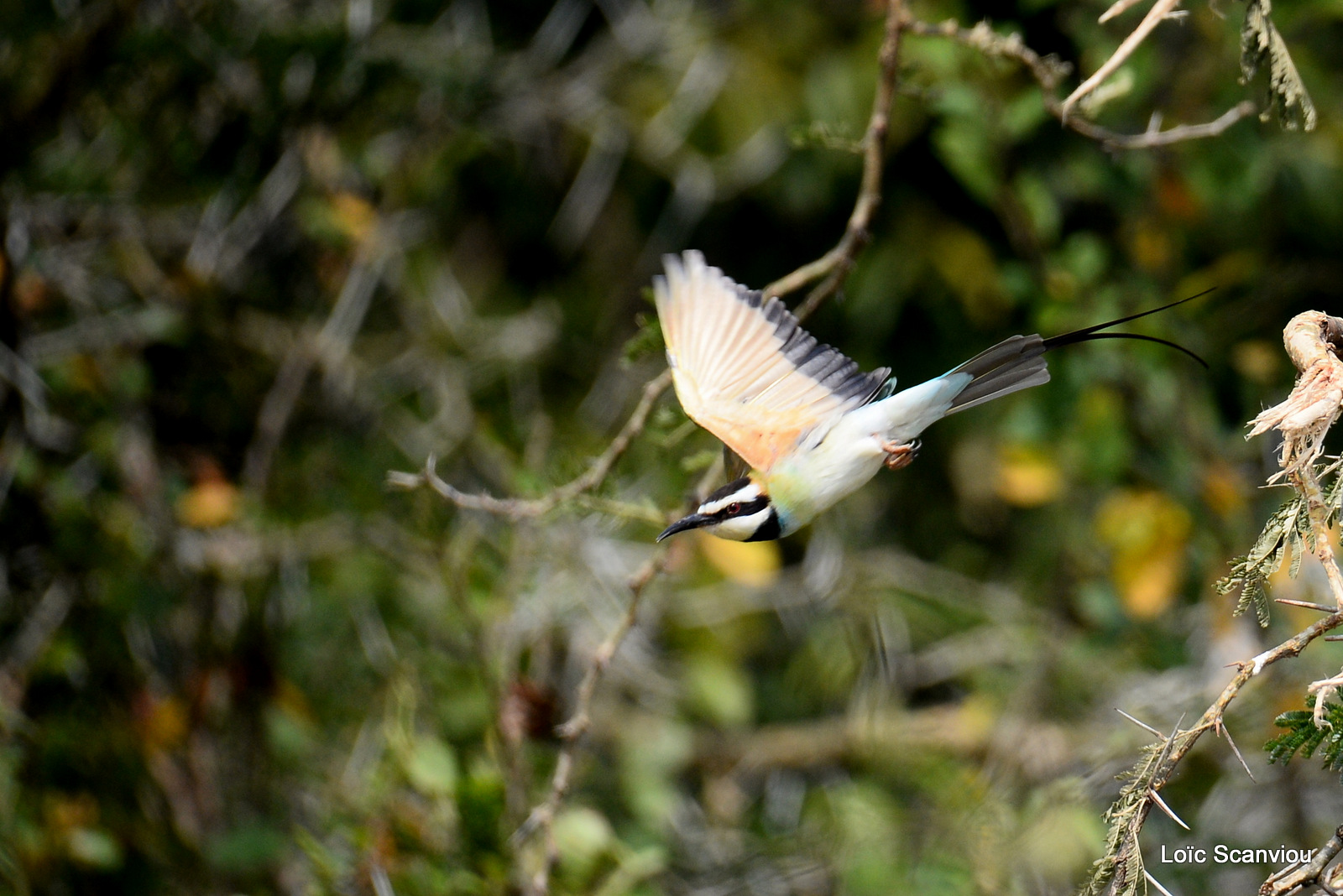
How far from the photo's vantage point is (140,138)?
2.85m

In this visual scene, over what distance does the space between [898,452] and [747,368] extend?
0.73 ft

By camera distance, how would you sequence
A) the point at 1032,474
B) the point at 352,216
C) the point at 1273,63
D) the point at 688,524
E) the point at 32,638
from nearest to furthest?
the point at 1273,63 < the point at 688,524 < the point at 32,638 < the point at 1032,474 < the point at 352,216

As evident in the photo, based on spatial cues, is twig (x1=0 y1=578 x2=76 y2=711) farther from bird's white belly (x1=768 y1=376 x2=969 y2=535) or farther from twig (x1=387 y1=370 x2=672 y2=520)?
bird's white belly (x1=768 y1=376 x2=969 y2=535)

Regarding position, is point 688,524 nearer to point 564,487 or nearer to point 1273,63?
point 564,487

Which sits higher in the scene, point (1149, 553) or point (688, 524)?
point (688, 524)

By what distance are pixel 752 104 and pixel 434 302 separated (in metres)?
1.10

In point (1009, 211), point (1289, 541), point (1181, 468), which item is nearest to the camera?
point (1289, 541)

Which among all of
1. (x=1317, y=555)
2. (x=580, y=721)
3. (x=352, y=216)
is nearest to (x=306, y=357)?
(x=352, y=216)

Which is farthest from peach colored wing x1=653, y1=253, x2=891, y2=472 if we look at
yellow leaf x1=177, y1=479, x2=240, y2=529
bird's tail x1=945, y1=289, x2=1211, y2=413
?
yellow leaf x1=177, y1=479, x2=240, y2=529

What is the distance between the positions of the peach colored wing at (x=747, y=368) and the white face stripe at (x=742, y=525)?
70 mm

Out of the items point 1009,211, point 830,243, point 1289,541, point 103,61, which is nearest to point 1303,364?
point 1289,541

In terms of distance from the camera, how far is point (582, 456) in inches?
82.2

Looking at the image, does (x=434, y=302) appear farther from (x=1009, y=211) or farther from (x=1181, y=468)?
(x=1181, y=468)

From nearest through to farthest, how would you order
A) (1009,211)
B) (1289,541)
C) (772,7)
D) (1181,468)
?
1. (1289,541)
2. (1009,211)
3. (1181,468)
4. (772,7)
